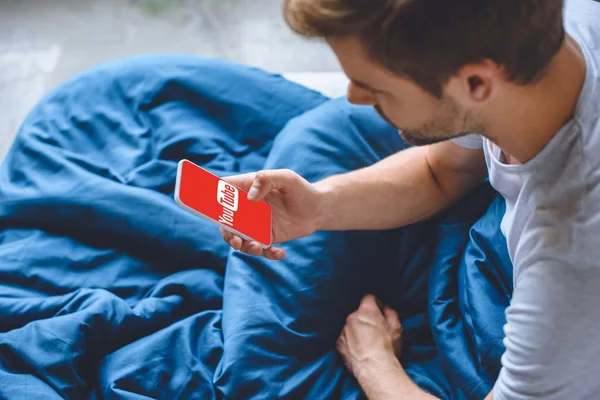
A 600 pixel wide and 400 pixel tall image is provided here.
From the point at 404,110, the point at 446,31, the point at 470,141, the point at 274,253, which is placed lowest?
the point at 274,253

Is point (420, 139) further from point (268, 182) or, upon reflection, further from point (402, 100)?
point (268, 182)

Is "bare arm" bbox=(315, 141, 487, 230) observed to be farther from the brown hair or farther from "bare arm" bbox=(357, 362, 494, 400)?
the brown hair

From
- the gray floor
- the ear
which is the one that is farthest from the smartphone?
the gray floor

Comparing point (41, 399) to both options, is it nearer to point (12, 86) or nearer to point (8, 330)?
point (8, 330)

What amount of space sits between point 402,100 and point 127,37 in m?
1.56

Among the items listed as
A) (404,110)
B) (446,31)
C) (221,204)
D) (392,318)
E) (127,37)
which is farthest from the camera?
(127,37)

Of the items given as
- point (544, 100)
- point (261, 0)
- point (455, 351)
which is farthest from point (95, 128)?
point (261, 0)

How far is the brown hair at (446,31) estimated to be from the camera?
0.70m

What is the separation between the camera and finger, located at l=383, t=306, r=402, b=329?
112 cm

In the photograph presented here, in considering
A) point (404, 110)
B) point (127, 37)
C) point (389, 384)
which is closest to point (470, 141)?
point (404, 110)

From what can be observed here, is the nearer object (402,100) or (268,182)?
(402,100)

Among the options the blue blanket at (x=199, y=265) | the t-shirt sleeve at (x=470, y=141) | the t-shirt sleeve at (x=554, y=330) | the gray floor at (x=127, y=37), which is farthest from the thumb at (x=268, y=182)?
the gray floor at (x=127, y=37)

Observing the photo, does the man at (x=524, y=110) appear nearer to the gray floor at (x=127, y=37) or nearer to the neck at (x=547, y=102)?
the neck at (x=547, y=102)

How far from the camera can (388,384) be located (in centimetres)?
101
